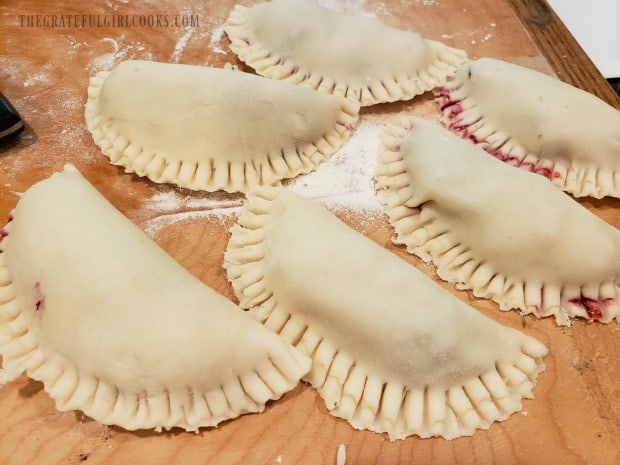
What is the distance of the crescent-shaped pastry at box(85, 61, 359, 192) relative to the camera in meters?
2.09

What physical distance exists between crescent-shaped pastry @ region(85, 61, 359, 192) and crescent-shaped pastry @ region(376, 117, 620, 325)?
49 cm

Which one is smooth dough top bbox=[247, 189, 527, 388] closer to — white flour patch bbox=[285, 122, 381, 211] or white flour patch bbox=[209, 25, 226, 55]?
white flour patch bbox=[285, 122, 381, 211]

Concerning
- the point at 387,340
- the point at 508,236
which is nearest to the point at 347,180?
the point at 508,236

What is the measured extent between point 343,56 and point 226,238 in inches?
40.3

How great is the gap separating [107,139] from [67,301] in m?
0.83

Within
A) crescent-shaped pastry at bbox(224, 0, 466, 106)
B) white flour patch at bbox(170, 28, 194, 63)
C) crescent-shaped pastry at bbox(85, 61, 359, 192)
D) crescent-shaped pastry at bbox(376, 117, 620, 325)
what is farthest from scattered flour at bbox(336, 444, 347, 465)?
white flour patch at bbox(170, 28, 194, 63)

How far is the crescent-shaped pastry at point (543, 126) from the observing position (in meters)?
2.14

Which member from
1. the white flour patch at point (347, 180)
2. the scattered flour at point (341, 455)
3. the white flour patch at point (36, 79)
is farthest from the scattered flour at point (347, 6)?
the scattered flour at point (341, 455)

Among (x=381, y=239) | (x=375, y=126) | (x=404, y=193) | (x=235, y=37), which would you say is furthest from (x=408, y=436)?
(x=235, y=37)

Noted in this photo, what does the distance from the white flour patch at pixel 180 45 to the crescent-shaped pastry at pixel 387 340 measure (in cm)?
125

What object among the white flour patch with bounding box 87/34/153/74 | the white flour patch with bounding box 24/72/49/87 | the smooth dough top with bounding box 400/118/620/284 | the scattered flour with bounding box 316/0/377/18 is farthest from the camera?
the scattered flour with bounding box 316/0/377/18

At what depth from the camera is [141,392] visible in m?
1.48

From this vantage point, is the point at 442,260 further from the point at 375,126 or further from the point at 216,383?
the point at 216,383

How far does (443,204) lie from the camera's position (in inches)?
77.2
